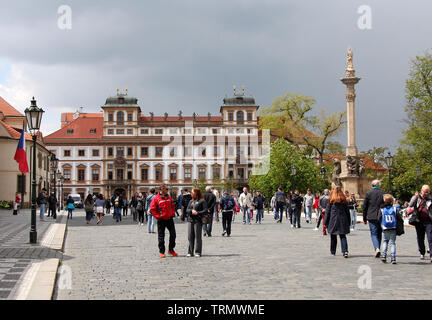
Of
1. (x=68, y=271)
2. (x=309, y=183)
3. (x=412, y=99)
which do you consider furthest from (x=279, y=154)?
(x=68, y=271)

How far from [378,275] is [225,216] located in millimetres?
10822

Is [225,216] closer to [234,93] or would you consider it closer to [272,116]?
[272,116]

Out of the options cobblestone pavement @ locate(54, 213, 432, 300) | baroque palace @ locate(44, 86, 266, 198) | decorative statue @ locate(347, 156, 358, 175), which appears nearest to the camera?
cobblestone pavement @ locate(54, 213, 432, 300)

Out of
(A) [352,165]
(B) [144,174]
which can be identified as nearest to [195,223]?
(A) [352,165]

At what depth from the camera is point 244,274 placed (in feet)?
31.6

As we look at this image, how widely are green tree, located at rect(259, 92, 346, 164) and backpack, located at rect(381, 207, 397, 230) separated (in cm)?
5206

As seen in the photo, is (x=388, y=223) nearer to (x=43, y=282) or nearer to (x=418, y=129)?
(x=43, y=282)

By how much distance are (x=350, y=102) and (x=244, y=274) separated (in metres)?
30.0

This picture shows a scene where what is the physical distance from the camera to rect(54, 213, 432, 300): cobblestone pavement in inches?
303

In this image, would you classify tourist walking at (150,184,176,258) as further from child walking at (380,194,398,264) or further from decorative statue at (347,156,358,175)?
decorative statue at (347,156,358,175)

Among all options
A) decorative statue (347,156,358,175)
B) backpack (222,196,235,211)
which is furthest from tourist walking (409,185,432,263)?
decorative statue (347,156,358,175)

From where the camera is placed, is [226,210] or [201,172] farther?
[201,172]

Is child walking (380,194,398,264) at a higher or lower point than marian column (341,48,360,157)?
lower

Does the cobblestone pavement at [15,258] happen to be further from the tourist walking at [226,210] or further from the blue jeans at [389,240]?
the blue jeans at [389,240]
